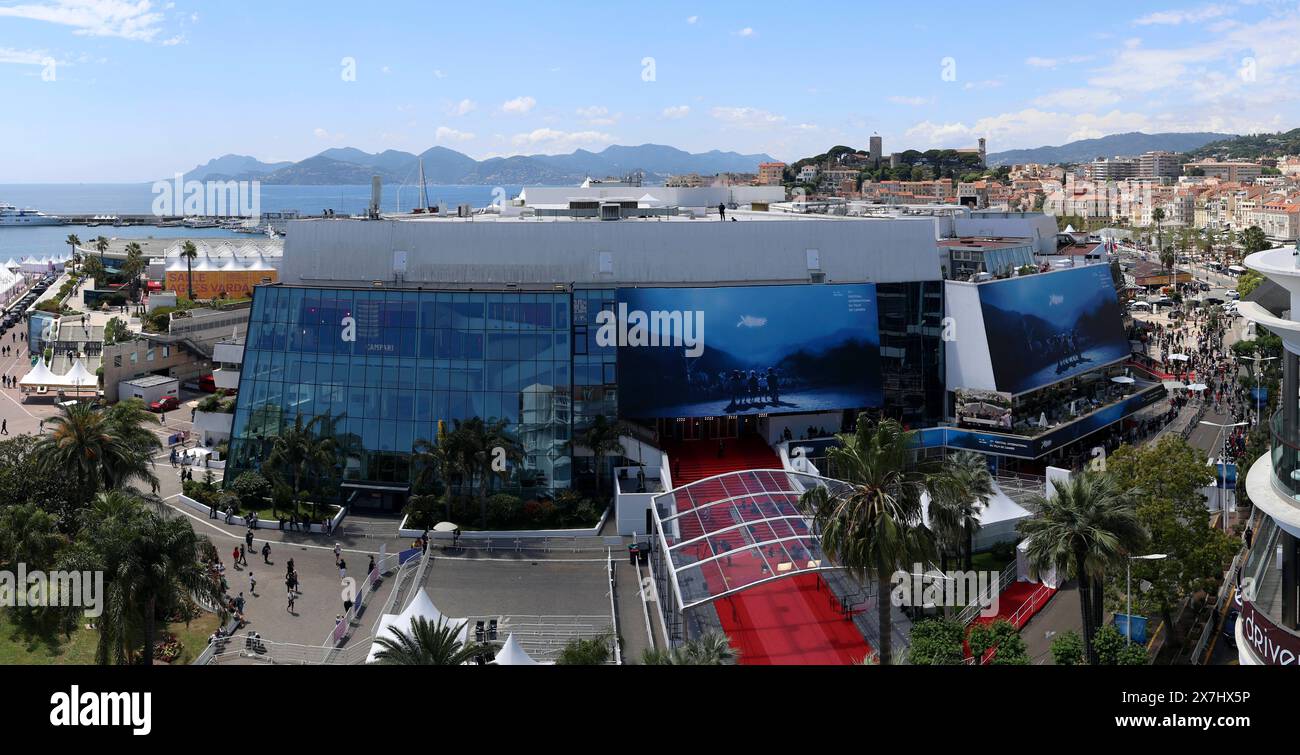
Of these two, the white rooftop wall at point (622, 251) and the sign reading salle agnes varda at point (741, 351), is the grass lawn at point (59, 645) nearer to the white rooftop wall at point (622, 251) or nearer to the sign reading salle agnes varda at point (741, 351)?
the sign reading salle agnes varda at point (741, 351)

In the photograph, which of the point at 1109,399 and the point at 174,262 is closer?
the point at 1109,399

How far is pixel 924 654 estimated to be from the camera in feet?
80.0

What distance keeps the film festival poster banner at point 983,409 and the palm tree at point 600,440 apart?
54.9ft

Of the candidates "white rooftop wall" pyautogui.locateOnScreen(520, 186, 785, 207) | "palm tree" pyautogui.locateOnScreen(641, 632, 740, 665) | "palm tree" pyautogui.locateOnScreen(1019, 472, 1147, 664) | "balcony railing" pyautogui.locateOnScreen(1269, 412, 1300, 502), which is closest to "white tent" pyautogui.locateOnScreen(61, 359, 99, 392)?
"white rooftop wall" pyautogui.locateOnScreen(520, 186, 785, 207)

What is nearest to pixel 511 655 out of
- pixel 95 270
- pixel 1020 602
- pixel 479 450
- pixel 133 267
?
pixel 479 450

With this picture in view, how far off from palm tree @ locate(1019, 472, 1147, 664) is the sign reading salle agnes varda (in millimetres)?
19977

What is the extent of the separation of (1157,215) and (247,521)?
156 m

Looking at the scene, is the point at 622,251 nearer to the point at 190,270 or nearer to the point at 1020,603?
the point at 1020,603

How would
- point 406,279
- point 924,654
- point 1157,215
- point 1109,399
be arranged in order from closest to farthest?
point 924,654, point 406,279, point 1109,399, point 1157,215

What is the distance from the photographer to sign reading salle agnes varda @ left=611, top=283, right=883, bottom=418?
145ft

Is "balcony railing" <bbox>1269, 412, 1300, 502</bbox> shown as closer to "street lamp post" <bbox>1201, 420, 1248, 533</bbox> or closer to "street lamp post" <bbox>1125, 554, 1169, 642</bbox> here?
"street lamp post" <bbox>1125, 554, 1169, 642</bbox>

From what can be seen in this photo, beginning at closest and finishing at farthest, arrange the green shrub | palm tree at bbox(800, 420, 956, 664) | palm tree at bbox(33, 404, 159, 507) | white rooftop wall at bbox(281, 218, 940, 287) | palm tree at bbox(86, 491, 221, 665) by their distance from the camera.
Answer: palm tree at bbox(800, 420, 956, 664)
palm tree at bbox(86, 491, 221, 665)
the green shrub
palm tree at bbox(33, 404, 159, 507)
white rooftop wall at bbox(281, 218, 940, 287)

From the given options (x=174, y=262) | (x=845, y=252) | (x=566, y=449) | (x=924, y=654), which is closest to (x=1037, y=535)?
(x=924, y=654)
